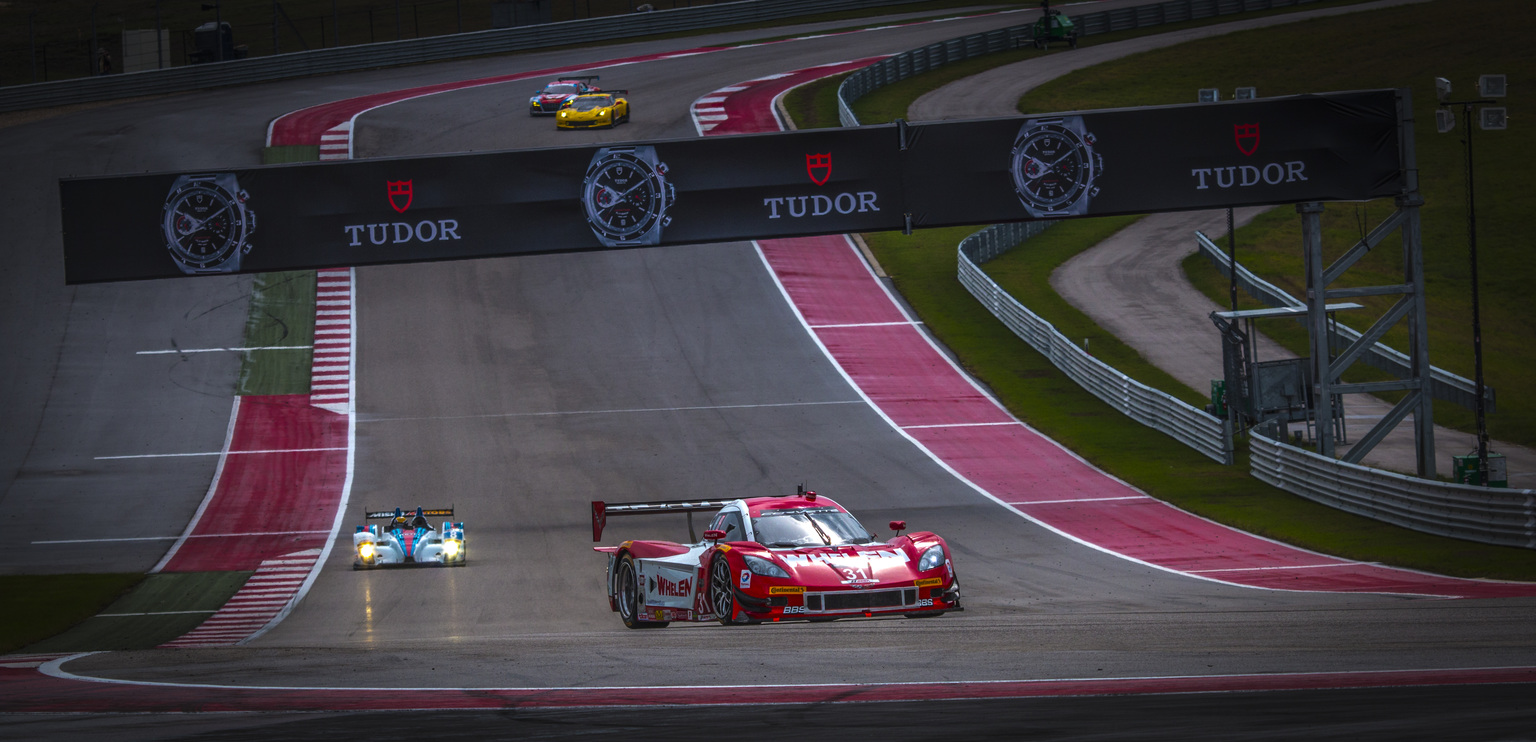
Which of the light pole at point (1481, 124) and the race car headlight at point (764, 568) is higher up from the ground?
the light pole at point (1481, 124)

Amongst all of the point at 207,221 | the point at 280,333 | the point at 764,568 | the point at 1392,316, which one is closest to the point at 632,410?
the point at 280,333

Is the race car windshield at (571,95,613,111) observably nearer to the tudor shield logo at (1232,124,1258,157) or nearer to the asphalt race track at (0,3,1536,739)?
the asphalt race track at (0,3,1536,739)

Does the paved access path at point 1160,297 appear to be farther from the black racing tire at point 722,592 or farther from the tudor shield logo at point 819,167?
the black racing tire at point 722,592

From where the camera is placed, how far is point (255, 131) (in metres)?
51.0

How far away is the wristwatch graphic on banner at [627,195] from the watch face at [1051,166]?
5.57 metres

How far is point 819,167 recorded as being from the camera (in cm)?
2297

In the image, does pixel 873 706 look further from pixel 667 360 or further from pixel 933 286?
pixel 933 286

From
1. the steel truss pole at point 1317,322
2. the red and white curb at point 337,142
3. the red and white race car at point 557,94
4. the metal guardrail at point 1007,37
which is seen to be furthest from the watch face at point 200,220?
the metal guardrail at point 1007,37

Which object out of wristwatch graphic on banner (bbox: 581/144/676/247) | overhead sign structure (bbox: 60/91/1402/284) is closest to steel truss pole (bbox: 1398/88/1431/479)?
overhead sign structure (bbox: 60/91/1402/284)

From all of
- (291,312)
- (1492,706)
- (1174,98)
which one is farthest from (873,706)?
(1174,98)

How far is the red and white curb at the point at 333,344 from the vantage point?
110 ft

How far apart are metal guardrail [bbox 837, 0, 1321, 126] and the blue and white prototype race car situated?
33659mm

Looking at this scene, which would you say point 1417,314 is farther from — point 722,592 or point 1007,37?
point 1007,37

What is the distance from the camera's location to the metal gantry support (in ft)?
76.2
